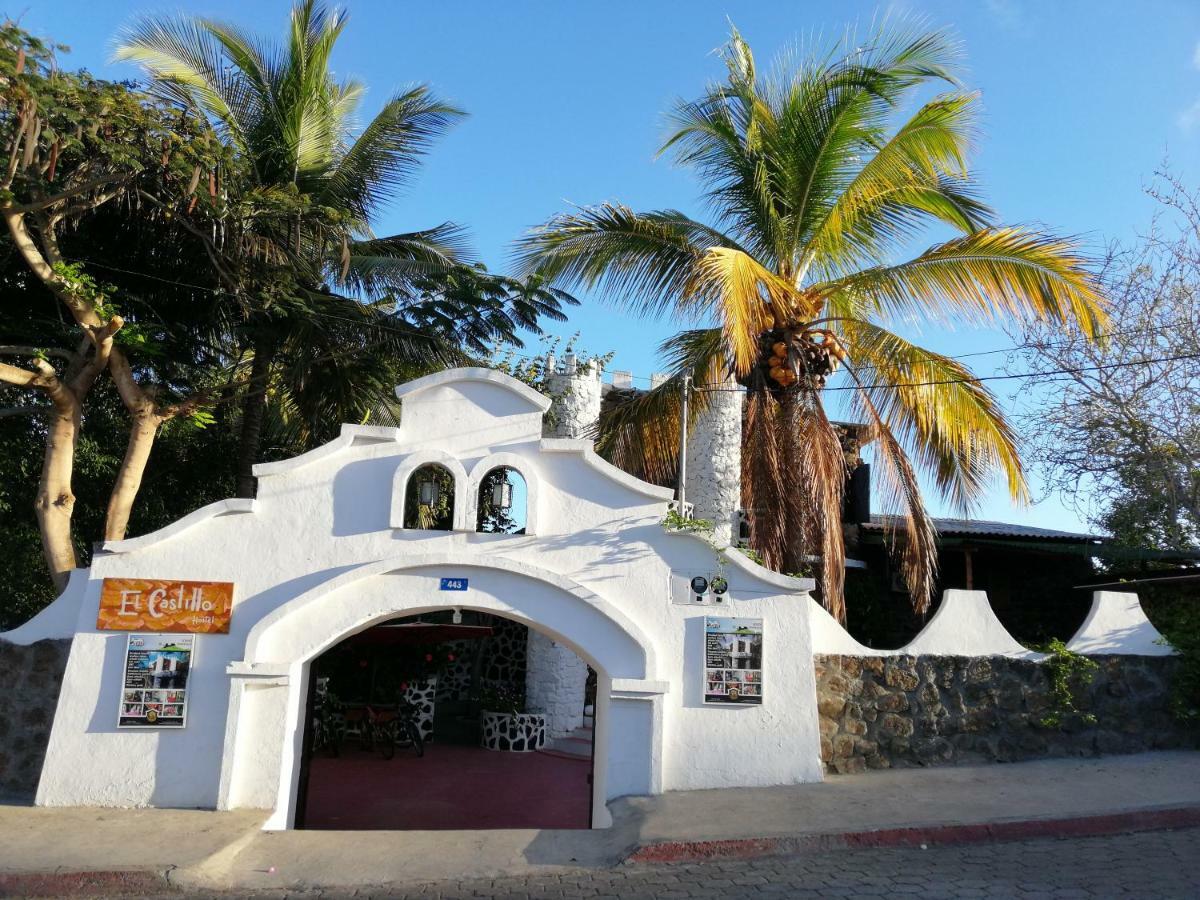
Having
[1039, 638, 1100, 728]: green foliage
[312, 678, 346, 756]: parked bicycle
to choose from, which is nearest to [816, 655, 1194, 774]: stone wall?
[1039, 638, 1100, 728]: green foliage

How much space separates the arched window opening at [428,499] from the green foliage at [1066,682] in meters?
6.58

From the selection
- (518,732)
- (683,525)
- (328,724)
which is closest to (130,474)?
(683,525)

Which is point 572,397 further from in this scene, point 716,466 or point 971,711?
point 971,711

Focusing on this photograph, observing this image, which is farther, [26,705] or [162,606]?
[26,705]

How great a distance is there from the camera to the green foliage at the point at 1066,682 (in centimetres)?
1020

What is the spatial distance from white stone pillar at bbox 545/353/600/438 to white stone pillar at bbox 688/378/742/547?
2.51m

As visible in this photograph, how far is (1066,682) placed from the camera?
10.2m

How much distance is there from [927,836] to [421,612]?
15.3 feet

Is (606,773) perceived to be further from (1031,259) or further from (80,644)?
(1031,259)

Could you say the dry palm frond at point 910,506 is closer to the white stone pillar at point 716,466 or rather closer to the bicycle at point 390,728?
the white stone pillar at point 716,466

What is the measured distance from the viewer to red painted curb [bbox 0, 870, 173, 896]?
639cm

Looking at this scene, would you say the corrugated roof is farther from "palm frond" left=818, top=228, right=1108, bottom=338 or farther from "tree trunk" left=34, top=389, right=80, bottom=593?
"tree trunk" left=34, top=389, right=80, bottom=593

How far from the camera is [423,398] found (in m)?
9.15

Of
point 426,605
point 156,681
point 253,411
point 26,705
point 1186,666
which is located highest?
point 253,411
